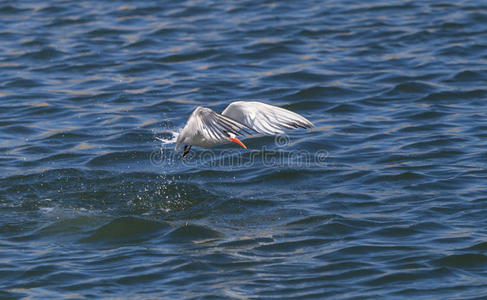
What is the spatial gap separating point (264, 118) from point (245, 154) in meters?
1.70

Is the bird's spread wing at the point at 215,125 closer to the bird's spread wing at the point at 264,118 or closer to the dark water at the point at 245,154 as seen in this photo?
the bird's spread wing at the point at 264,118

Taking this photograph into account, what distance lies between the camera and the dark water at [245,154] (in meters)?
6.72

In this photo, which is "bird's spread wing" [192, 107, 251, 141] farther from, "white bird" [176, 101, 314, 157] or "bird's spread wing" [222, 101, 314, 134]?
"bird's spread wing" [222, 101, 314, 134]

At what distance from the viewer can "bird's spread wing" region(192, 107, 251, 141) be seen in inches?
294

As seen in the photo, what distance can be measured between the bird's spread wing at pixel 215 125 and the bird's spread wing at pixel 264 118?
23.4 inches

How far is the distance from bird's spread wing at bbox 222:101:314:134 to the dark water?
2.50ft

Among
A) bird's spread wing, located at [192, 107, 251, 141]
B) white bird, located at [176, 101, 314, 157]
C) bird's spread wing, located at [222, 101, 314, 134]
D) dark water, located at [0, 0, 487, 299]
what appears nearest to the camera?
dark water, located at [0, 0, 487, 299]

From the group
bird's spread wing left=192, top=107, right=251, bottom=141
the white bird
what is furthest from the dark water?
bird's spread wing left=192, top=107, right=251, bottom=141

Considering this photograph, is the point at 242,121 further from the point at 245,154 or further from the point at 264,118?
the point at 245,154

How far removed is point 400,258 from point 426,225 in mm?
809

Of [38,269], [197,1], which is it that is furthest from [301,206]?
[197,1]

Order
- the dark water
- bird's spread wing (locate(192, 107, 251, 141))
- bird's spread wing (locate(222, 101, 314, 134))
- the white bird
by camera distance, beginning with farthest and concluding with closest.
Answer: bird's spread wing (locate(222, 101, 314, 134))
the white bird
bird's spread wing (locate(192, 107, 251, 141))
the dark water

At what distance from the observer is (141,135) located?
1057cm

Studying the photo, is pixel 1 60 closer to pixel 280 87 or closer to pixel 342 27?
pixel 280 87
